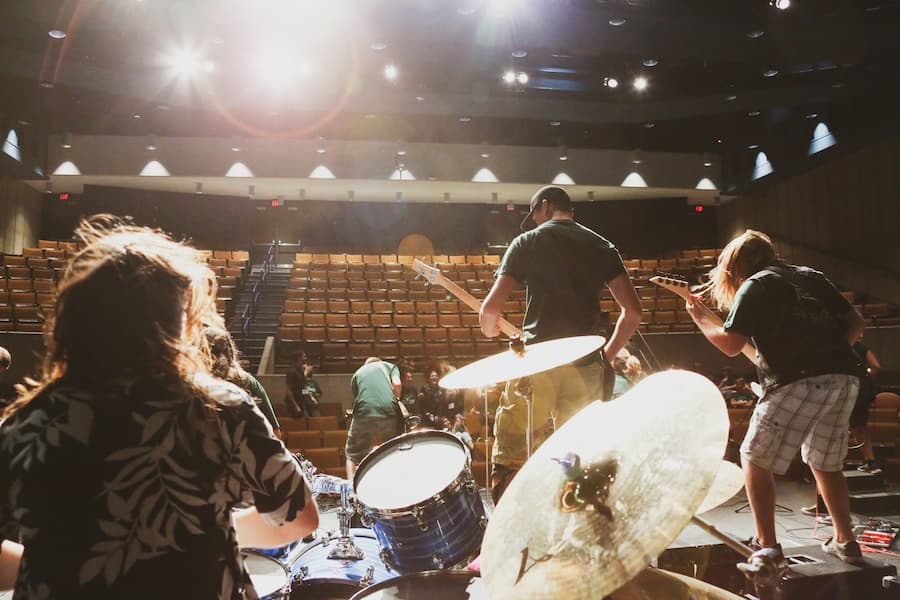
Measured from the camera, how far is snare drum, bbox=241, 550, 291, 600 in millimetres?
2078

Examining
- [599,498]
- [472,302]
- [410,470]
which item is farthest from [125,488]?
[472,302]

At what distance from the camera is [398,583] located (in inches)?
80.6

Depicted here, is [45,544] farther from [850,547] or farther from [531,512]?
[850,547]

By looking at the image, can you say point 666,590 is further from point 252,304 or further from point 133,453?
point 252,304

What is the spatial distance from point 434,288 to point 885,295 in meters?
8.58

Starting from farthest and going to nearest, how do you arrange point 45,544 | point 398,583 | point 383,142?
point 383,142
point 398,583
point 45,544

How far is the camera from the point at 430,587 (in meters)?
2.03

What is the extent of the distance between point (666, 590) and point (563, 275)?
125 cm

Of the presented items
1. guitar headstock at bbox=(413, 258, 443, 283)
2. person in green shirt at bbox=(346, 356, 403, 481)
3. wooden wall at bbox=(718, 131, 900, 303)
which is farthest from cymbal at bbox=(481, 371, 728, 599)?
wooden wall at bbox=(718, 131, 900, 303)

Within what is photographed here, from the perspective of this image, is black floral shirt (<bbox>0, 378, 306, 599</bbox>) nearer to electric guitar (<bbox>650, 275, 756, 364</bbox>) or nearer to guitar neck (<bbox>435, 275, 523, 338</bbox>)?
guitar neck (<bbox>435, 275, 523, 338</bbox>)

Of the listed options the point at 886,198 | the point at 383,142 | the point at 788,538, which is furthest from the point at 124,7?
the point at 886,198

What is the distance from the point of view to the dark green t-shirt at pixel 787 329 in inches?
94.5

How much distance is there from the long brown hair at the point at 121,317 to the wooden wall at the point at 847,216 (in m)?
13.2

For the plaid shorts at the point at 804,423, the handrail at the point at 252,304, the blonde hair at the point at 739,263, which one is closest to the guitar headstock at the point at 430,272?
the blonde hair at the point at 739,263
